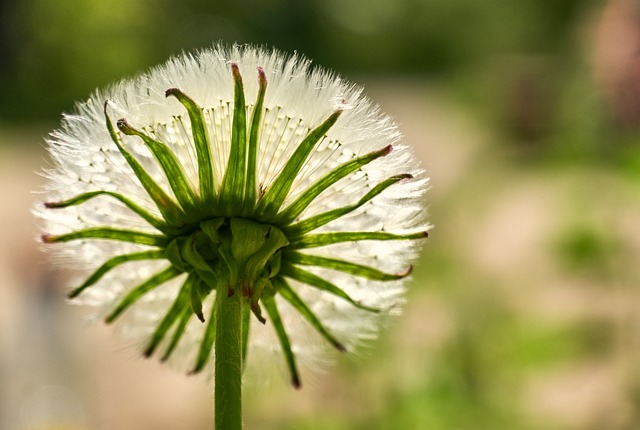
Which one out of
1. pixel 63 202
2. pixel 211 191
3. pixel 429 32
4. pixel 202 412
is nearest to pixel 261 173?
pixel 211 191

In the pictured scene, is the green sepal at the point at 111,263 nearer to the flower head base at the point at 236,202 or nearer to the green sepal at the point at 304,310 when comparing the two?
the flower head base at the point at 236,202

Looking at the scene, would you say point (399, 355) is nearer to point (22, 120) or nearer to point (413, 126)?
point (413, 126)

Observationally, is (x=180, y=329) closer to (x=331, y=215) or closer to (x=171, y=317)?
(x=171, y=317)

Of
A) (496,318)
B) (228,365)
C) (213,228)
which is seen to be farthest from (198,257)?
(496,318)

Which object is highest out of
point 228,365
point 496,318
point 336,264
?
point 496,318

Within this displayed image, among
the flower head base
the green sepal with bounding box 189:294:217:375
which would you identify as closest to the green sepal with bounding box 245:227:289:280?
the flower head base

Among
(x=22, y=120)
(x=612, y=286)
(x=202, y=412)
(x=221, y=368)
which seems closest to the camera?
(x=221, y=368)
